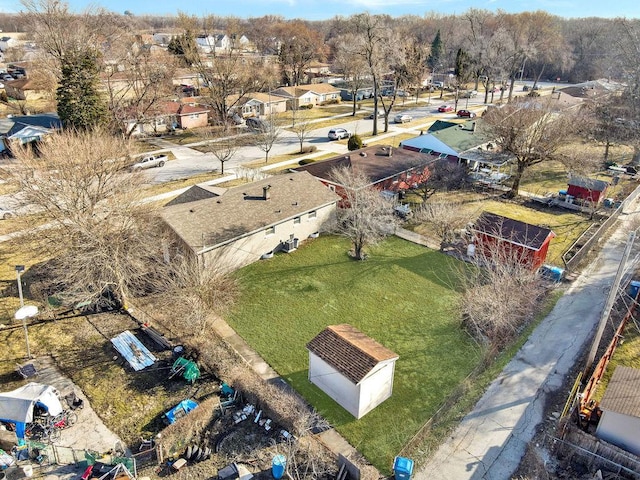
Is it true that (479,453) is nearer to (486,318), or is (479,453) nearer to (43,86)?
(486,318)

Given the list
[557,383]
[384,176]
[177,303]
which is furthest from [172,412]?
[384,176]

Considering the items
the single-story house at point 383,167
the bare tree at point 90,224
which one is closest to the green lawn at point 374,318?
the bare tree at point 90,224

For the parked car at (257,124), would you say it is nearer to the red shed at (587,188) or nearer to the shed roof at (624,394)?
the red shed at (587,188)

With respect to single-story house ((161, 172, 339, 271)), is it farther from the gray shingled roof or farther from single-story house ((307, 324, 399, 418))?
single-story house ((307, 324, 399, 418))

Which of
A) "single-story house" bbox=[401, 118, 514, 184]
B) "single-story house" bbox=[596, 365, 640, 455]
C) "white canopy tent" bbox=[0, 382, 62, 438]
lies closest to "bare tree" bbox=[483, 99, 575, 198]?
"single-story house" bbox=[401, 118, 514, 184]

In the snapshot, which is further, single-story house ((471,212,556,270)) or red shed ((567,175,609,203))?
red shed ((567,175,609,203))
